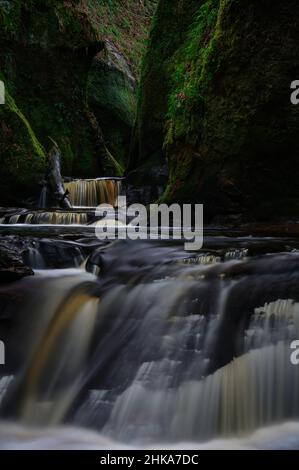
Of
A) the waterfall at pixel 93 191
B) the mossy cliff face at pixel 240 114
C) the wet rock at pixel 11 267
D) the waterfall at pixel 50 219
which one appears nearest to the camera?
the wet rock at pixel 11 267

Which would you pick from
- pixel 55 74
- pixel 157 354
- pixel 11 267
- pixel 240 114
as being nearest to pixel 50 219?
pixel 240 114

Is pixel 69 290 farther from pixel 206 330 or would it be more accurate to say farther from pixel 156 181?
pixel 156 181

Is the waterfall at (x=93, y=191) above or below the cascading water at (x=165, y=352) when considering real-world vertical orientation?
below

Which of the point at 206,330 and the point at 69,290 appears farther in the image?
the point at 69,290

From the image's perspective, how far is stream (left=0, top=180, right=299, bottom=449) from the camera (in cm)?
270

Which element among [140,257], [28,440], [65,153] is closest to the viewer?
[28,440]

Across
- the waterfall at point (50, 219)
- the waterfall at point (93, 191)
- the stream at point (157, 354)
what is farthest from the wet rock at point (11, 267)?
the waterfall at point (93, 191)

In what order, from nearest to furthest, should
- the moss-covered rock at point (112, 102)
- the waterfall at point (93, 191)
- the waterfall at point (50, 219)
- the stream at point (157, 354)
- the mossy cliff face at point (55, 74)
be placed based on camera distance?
1. the stream at point (157, 354)
2. the waterfall at point (50, 219)
3. the waterfall at point (93, 191)
4. the mossy cliff face at point (55, 74)
5. the moss-covered rock at point (112, 102)

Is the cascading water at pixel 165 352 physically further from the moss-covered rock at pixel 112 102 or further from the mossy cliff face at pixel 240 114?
the moss-covered rock at pixel 112 102

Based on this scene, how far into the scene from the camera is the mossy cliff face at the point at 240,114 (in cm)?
643

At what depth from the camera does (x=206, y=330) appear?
3166 mm

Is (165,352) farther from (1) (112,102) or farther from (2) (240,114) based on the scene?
(1) (112,102)
